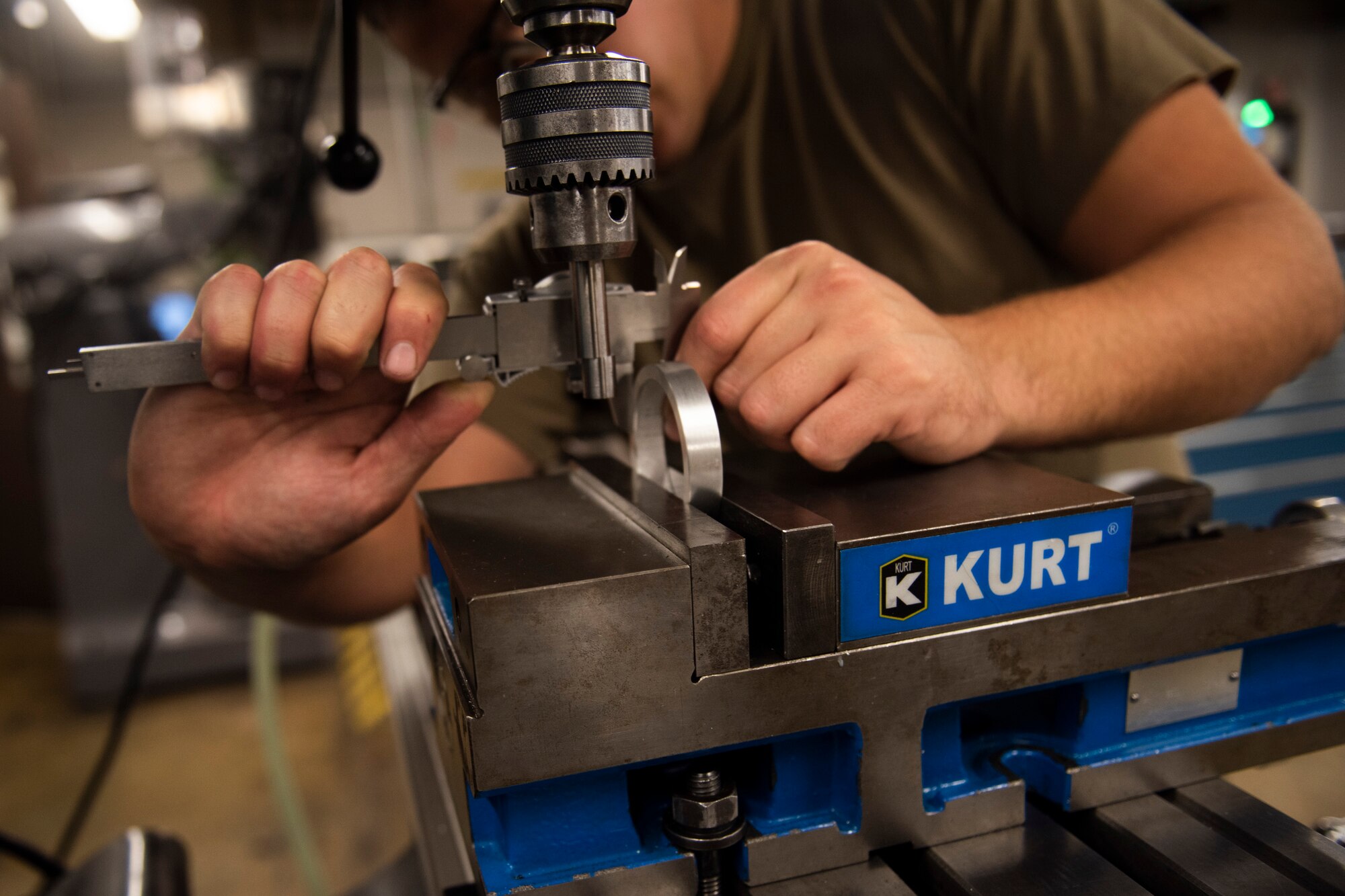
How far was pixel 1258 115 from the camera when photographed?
11.4ft

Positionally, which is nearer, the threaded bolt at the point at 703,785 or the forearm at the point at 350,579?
the threaded bolt at the point at 703,785

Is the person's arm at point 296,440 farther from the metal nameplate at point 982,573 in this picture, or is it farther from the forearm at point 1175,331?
the forearm at point 1175,331

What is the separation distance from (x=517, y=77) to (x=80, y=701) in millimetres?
2903

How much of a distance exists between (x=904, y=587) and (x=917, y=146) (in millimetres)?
786

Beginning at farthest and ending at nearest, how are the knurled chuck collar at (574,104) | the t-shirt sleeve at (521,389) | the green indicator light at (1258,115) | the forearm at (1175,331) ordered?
1. the green indicator light at (1258,115)
2. the t-shirt sleeve at (521,389)
3. the forearm at (1175,331)
4. the knurled chuck collar at (574,104)

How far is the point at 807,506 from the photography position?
60 cm

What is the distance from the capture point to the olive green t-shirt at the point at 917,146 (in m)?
1.03

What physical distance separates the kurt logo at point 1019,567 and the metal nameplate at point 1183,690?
0.10m

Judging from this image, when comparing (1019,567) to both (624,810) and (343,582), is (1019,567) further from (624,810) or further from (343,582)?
(343,582)

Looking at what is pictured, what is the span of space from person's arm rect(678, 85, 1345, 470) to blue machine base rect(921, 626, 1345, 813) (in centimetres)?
18

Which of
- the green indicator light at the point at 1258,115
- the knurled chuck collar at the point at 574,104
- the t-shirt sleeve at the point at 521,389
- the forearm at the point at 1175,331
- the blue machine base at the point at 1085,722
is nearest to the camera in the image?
the knurled chuck collar at the point at 574,104

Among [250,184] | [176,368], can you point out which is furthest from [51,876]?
[250,184]

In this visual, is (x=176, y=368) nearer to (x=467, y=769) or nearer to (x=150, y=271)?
(x=467, y=769)

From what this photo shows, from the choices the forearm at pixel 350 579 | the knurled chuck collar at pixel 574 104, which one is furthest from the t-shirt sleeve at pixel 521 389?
the knurled chuck collar at pixel 574 104
